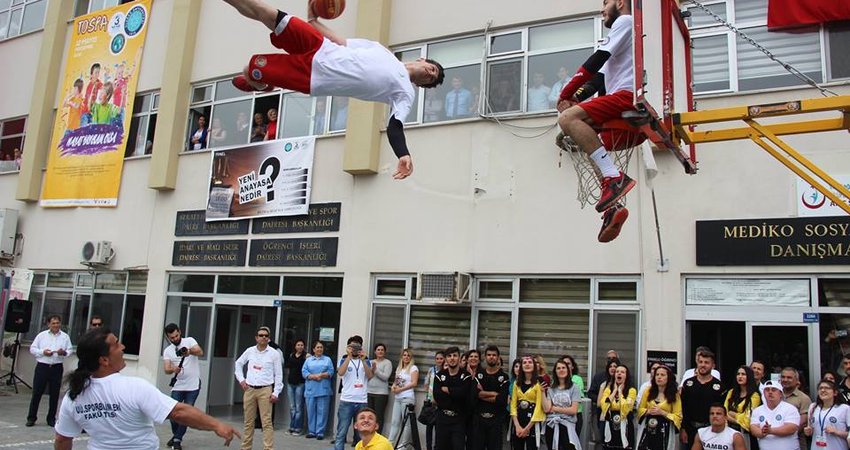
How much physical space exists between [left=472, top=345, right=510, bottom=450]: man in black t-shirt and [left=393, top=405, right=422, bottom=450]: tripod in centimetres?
131

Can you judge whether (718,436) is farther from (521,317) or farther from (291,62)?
(291,62)

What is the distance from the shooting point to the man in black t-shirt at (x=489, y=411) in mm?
9672

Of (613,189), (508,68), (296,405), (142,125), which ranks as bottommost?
(296,405)

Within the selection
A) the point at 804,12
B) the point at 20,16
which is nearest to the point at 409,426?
the point at 804,12

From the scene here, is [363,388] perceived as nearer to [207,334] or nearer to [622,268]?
[622,268]

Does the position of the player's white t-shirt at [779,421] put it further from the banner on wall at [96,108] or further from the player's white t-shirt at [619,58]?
the banner on wall at [96,108]

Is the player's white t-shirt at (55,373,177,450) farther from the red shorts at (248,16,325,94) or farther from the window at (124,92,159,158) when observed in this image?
the window at (124,92,159,158)

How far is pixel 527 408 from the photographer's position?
9391 millimetres

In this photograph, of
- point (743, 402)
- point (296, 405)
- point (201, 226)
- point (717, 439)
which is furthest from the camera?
point (201, 226)

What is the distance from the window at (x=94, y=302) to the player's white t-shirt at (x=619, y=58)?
12.5 metres

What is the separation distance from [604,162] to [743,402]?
4171 millimetres

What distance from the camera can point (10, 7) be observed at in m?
20.2

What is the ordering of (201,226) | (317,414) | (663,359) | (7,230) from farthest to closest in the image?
(7,230) < (201,226) < (317,414) < (663,359)

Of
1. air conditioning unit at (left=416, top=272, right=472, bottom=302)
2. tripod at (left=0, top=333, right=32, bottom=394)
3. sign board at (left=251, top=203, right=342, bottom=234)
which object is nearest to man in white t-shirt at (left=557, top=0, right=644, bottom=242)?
air conditioning unit at (left=416, top=272, right=472, bottom=302)
